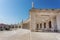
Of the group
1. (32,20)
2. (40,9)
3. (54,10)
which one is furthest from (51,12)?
(32,20)

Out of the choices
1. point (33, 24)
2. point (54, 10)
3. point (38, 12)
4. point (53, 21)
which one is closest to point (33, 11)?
point (38, 12)

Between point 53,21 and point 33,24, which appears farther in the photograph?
point 53,21

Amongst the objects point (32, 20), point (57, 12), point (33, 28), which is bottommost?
point (33, 28)

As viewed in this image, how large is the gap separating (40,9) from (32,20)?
2423mm

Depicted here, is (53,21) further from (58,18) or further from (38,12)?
(38,12)

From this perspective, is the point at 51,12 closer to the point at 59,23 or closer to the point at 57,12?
the point at 57,12

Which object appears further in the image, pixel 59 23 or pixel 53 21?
pixel 53 21

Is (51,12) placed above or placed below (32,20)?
above

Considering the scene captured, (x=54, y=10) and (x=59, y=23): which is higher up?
(x=54, y=10)

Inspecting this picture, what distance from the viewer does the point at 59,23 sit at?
19469 mm

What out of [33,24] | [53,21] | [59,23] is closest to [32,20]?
[33,24]

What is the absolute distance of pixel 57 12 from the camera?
63.2 ft

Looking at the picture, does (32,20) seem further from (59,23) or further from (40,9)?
(59,23)

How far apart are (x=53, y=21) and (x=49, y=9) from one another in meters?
5.21
